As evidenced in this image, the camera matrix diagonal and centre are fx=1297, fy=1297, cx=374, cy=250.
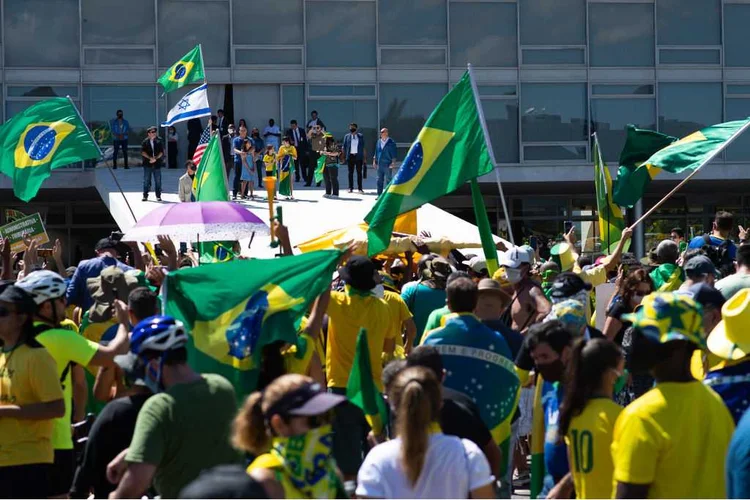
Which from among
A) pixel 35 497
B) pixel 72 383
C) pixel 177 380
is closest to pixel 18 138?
pixel 72 383

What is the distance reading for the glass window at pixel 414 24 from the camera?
34156 millimetres

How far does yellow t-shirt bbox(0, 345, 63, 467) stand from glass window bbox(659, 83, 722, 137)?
3038cm

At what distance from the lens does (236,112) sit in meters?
33.8

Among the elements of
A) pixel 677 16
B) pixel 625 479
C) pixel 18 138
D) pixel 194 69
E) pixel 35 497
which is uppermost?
A: pixel 677 16

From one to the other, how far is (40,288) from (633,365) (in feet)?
10.9

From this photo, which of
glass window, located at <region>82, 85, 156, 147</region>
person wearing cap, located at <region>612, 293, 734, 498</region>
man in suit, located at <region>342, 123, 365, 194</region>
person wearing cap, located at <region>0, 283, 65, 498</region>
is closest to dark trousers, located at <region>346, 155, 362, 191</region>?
man in suit, located at <region>342, 123, 365, 194</region>

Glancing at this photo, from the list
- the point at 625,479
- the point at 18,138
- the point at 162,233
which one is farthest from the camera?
the point at 18,138

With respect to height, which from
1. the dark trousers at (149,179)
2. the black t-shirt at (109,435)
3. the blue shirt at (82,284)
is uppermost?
the dark trousers at (149,179)

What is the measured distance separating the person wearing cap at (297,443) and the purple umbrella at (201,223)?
5.79 meters

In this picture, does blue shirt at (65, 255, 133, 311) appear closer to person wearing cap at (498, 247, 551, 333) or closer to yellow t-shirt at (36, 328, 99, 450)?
person wearing cap at (498, 247, 551, 333)

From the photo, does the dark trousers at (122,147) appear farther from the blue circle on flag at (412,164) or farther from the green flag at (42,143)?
the blue circle on flag at (412,164)

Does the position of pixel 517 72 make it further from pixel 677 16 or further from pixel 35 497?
pixel 35 497

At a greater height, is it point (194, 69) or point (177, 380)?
point (194, 69)

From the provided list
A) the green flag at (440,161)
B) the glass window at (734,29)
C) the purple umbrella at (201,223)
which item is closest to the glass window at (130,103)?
the glass window at (734,29)
